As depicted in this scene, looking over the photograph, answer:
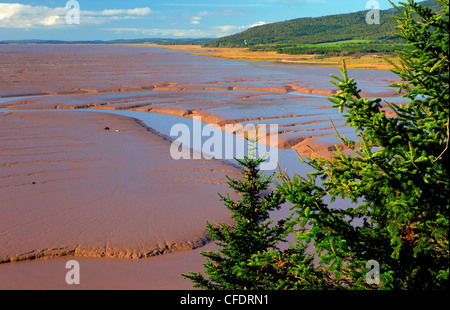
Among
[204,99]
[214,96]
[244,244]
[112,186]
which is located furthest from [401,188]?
[214,96]

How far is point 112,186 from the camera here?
16.1 m

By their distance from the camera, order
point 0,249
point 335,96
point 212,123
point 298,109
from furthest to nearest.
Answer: point 298,109
point 212,123
point 0,249
point 335,96

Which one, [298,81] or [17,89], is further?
[298,81]

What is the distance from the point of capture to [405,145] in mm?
5129

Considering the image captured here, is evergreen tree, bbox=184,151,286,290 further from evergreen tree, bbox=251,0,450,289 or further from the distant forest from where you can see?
the distant forest

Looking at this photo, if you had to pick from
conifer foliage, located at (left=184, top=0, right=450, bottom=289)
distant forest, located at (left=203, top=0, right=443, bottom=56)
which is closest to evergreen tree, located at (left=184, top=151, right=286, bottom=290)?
conifer foliage, located at (left=184, top=0, right=450, bottom=289)

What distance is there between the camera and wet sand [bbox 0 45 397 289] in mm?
11094

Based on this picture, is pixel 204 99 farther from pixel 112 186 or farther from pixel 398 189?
pixel 398 189

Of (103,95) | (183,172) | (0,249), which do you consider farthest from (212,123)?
(0,249)

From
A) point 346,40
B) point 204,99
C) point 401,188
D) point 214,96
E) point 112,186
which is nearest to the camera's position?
point 401,188

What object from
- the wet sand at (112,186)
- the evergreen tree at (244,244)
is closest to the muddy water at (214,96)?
the wet sand at (112,186)

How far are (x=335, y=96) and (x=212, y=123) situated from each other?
2391cm

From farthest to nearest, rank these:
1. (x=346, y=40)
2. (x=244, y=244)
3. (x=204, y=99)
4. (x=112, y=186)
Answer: (x=346, y=40), (x=204, y=99), (x=112, y=186), (x=244, y=244)
